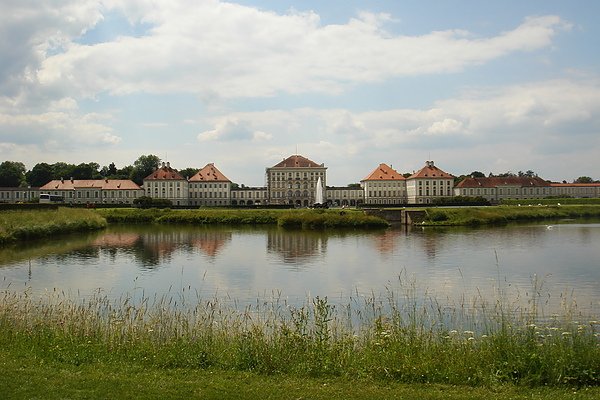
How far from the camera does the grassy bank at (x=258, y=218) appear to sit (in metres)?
46.4

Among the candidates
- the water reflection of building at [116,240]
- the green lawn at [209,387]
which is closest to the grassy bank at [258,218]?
the water reflection of building at [116,240]

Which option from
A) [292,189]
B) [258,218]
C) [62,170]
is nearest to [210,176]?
[292,189]

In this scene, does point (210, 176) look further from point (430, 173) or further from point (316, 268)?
point (316, 268)

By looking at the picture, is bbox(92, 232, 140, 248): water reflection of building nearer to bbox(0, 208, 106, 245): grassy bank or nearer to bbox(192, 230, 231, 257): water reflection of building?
bbox(0, 208, 106, 245): grassy bank

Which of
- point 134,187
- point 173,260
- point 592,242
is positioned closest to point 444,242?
point 592,242

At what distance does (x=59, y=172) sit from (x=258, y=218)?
60.0 metres

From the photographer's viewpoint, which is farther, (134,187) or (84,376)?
(134,187)

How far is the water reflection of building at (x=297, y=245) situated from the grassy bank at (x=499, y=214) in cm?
1447

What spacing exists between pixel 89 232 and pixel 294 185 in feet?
181

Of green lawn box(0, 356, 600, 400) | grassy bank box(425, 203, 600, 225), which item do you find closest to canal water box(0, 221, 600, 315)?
green lawn box(0, 356, 600, 400)

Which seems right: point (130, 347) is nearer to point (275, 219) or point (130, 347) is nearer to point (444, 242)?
point (444, 242)

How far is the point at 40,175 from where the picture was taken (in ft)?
325

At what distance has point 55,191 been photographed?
9044 cm

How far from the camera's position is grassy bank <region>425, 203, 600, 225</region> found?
49188 mm
